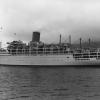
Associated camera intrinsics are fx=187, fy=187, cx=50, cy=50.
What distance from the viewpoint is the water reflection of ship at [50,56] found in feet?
231

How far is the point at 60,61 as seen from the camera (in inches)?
2820

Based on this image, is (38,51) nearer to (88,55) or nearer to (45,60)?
(45,60)

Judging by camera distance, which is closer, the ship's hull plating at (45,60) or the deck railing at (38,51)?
the ship's hull plating at (45,60)

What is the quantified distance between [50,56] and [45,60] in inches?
102

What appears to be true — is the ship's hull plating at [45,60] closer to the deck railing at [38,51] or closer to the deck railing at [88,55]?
the deck railing at [88,55]

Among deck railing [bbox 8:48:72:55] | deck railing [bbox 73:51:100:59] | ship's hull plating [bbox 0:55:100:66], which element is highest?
deck railing [bbox 8:48:72:55]

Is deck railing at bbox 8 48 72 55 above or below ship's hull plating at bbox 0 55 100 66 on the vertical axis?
above

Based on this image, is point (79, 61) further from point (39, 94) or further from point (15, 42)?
point (39, 94)

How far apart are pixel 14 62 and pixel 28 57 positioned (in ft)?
21.3

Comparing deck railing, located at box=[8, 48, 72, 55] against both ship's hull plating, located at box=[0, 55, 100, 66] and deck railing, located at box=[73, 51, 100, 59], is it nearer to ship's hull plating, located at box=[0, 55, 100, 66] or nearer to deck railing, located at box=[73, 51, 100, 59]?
ship's hull plating, located at box=[0, 55, 100, 66]

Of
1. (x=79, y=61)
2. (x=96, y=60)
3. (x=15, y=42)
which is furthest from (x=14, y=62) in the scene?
(x=96, y=60)

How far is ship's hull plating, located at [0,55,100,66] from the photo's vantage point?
2749 inches

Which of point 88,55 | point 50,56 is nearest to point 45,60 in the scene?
point 50,56

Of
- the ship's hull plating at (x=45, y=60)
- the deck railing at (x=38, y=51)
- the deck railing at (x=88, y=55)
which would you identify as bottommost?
the ship's hull plating at (x=45, y=60)
